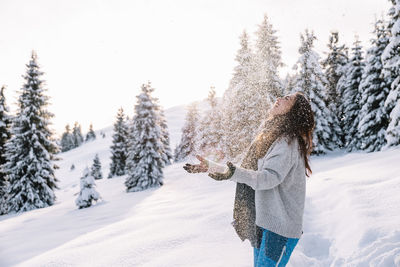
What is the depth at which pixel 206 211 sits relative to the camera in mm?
7320

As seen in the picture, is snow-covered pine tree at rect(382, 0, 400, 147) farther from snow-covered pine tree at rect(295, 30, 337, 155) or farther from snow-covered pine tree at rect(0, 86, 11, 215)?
snow-covered pine tree at rect(0, 86, 11, 215)

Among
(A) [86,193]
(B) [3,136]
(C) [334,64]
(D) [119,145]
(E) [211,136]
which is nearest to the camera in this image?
(A) [86,193]

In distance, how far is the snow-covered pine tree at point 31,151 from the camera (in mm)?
20950

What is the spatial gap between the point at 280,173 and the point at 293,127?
0.43m

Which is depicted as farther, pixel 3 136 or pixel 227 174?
pixel 3 136

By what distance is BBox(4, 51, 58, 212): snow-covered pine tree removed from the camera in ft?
68.7

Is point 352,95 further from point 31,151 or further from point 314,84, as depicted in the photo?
point 31,151

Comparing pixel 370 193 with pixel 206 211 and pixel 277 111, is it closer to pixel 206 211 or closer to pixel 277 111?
pixel 206 211

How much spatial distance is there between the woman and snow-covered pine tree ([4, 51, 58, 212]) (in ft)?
75.8

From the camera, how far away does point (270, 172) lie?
7.14 ft

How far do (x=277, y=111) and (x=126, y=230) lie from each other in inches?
235

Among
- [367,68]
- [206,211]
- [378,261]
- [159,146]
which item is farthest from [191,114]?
[378,261]

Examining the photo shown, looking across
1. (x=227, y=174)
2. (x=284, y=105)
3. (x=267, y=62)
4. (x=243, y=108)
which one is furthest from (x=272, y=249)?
(x=267, y=62)

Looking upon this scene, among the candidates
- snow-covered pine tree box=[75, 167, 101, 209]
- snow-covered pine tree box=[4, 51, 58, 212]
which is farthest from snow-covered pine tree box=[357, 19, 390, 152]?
snow-covered pine tree box=[4, 51, 58, 212]
